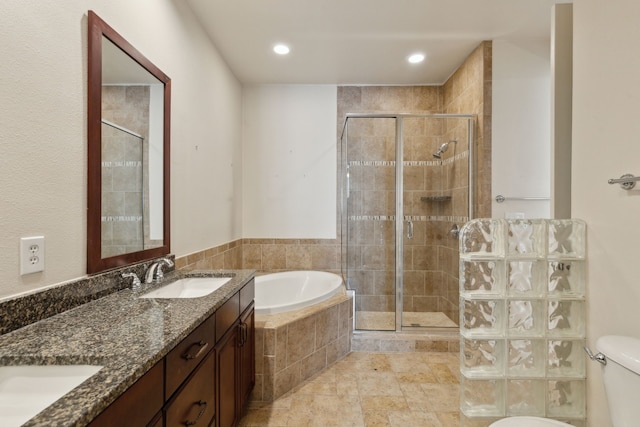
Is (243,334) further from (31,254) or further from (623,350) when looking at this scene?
(623,350)

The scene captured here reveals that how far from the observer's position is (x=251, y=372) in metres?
1.90

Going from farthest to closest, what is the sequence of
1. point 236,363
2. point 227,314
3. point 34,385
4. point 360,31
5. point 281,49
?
point 281,49 → point 360,31 → point 236,363 → point 227,314 → point 34,385

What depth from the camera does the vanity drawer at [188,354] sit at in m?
0.92

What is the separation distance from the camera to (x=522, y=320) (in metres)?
1.49

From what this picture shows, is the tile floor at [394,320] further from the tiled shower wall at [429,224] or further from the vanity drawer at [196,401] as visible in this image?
the vanity drawer at [196,401]

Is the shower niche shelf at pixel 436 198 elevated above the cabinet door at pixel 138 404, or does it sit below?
above

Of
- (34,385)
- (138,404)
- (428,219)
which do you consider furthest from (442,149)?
(34,385)

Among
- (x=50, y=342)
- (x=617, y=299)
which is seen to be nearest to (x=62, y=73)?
(x=50, y=342)

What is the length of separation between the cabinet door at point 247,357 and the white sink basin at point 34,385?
98 centimetres

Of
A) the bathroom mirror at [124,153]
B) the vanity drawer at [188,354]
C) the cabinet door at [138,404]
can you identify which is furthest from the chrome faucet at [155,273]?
the cabinet door at [138,404]

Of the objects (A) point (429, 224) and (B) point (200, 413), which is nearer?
(B) point (200, 413)

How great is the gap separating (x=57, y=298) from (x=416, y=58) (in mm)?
3172

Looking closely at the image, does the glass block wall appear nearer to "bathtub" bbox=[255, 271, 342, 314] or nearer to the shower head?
"bathtub" bbox=[255, 271, 342, 314]

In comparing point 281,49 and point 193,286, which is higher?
point 281,49
